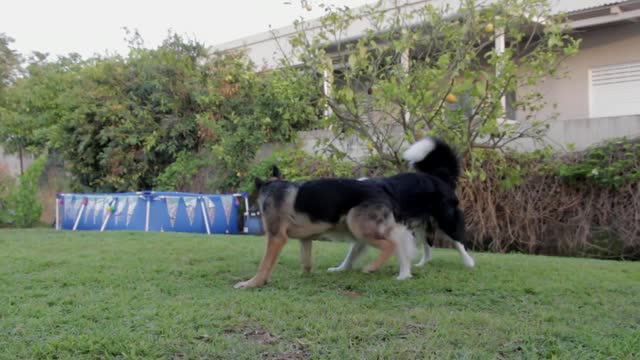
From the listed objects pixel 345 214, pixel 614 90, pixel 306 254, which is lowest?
pixel 306 254

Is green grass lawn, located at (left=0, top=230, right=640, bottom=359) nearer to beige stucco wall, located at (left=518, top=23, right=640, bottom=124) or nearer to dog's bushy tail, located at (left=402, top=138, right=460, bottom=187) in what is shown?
dog's bushy tail, located at (left=402, top=138, right=460, bottom=187)

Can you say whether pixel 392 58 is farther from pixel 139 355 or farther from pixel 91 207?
pixel 91 207

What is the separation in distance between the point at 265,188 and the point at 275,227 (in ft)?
1.45

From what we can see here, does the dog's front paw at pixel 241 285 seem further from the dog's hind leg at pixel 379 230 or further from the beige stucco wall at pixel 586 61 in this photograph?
the beige stucco wall at pixel 586 61

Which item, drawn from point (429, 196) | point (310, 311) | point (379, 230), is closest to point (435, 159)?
point (429, 196)

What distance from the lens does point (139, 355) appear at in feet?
8.88

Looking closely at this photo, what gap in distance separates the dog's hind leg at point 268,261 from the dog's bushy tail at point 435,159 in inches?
67.7

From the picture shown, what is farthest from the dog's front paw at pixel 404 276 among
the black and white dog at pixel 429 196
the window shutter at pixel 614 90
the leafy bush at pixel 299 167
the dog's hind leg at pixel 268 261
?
the window shutter at pixel 614 90

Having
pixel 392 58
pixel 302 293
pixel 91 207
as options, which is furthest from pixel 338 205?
pixel 91 207

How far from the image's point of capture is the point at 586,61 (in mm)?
11852

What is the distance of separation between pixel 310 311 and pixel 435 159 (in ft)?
8.62

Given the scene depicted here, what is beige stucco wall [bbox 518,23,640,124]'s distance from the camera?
37.3ft

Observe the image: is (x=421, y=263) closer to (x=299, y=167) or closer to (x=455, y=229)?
(x=455, y=229)

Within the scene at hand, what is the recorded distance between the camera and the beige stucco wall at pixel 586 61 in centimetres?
1138
